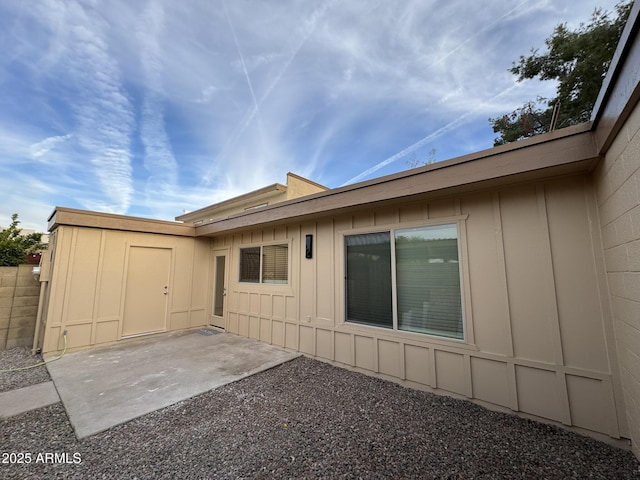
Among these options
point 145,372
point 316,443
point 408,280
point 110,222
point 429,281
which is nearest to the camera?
point 316,443

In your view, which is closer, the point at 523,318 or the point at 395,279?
the point at 523,318

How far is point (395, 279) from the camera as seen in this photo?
346 cm

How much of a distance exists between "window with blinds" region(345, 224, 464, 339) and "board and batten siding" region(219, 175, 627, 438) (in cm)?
13

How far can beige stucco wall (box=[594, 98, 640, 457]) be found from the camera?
1.61 metres

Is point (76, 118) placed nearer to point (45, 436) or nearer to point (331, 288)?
point (45, 436)

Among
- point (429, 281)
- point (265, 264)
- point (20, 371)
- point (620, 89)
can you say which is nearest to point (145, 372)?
point (20, 371)

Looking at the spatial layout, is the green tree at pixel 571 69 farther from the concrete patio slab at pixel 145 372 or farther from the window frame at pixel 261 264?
the concrete patio slab at pixel 145 372

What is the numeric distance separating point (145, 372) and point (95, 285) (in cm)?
258

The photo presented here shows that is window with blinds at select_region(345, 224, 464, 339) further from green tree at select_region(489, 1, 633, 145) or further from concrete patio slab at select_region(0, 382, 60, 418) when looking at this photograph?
green tree at select_region(489, 1, 633, 145)

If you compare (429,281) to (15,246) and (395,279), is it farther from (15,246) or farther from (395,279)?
(15,246)

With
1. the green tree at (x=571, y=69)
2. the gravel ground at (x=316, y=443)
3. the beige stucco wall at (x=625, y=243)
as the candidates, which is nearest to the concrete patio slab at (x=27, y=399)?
the gravel ground at (x=316, y=443)

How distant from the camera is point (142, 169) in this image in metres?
9.86

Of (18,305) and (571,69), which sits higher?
(571,69)

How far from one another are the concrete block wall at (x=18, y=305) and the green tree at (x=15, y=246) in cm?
87
